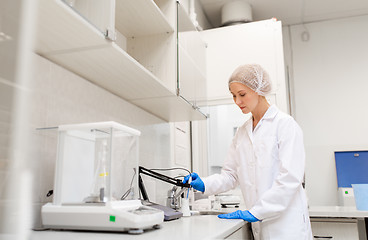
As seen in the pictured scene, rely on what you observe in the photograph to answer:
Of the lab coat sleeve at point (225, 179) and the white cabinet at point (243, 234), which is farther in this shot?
the lab coat sleeve at point (225, 179)

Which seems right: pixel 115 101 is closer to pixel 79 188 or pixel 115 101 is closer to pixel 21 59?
pixel 79 188

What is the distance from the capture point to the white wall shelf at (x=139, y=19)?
1548 millimetres

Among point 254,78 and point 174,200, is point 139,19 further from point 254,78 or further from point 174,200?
point 174,200

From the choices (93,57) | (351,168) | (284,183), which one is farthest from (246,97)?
(351,168)

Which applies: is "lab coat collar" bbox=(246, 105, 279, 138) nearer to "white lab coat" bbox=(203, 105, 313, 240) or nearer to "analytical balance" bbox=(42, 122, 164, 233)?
"white lab coat" bbox=(203, 105, 313, 240)

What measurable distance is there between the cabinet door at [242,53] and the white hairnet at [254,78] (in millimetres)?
1196

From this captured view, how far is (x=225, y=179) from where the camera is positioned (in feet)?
6.06

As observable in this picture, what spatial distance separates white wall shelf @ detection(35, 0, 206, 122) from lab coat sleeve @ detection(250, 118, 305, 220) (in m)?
0.66

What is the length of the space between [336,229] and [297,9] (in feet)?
8.66

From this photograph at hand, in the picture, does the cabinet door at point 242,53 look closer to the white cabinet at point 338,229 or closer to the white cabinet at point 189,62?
the white cabinet at point 189,62

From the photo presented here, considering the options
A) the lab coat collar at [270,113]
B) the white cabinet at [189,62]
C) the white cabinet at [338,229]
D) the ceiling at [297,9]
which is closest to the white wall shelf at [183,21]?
the white cabinet at [189,62]

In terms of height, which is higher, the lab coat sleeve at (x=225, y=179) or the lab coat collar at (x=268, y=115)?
the lab coat collar at (x=268, y=115)

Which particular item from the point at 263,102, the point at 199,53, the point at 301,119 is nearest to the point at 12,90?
the point at 263,102

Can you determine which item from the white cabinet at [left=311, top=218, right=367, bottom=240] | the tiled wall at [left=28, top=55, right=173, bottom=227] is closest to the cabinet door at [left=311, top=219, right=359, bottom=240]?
the white cabinet at [left=311, top=218, right=367, bottom=240]
